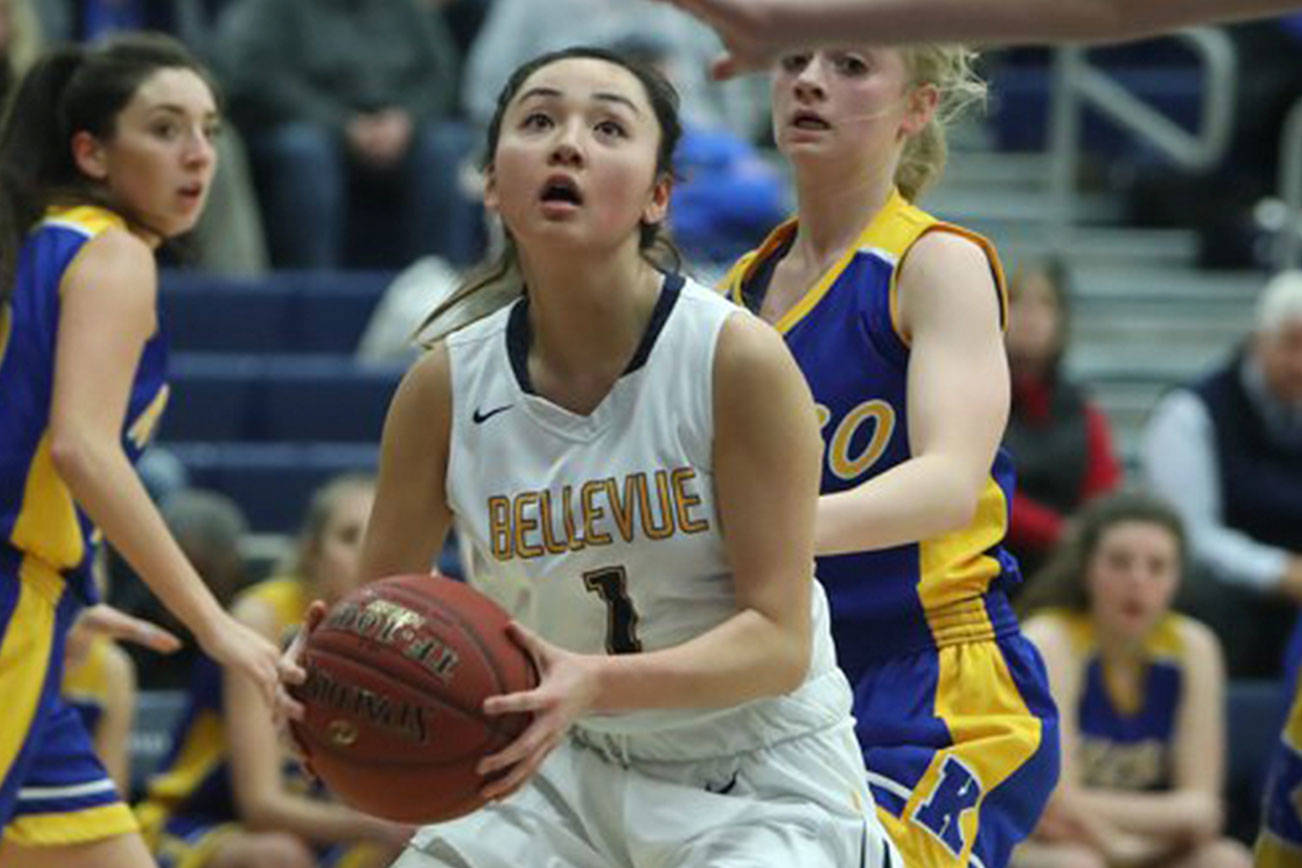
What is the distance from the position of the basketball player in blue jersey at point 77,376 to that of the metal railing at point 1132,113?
4.96 metres

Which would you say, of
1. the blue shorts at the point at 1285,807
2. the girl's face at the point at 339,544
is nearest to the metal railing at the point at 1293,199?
the girl's face at the point at 339,544

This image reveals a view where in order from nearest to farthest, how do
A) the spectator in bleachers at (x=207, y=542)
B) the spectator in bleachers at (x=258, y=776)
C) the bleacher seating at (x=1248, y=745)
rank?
the spectator in bleachers at (x=258, y=776)
the spectator in bleachers at (x=207, y=542)
the bleacher seating at (x=1248, y=745)

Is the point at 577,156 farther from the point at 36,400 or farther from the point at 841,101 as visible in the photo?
the point at 36,400

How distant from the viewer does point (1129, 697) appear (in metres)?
7.39

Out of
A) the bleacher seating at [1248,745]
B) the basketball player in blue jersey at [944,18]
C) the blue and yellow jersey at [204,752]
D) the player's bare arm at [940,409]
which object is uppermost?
the basketball player in blue jersey at [944,18]

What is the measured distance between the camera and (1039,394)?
26.6 feet

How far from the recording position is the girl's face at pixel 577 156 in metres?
3.76

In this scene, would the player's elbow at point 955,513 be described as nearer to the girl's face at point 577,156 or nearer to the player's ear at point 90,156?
the girl's face at point 577,156

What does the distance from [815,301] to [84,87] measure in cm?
150

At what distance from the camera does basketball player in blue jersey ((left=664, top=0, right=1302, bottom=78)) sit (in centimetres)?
279

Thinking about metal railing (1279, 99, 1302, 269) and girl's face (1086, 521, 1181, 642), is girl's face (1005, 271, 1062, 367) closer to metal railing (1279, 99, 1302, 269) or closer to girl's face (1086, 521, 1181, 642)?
Answer: girl's face (1086, 521, 1181, 642)

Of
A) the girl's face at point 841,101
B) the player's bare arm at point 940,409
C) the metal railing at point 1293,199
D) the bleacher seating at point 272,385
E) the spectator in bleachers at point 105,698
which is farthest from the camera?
the metal railing at point 1293,199

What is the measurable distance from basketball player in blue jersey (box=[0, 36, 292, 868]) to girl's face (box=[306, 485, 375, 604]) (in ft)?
5.90

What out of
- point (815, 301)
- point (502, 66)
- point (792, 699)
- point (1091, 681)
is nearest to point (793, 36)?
point (792, 699)
